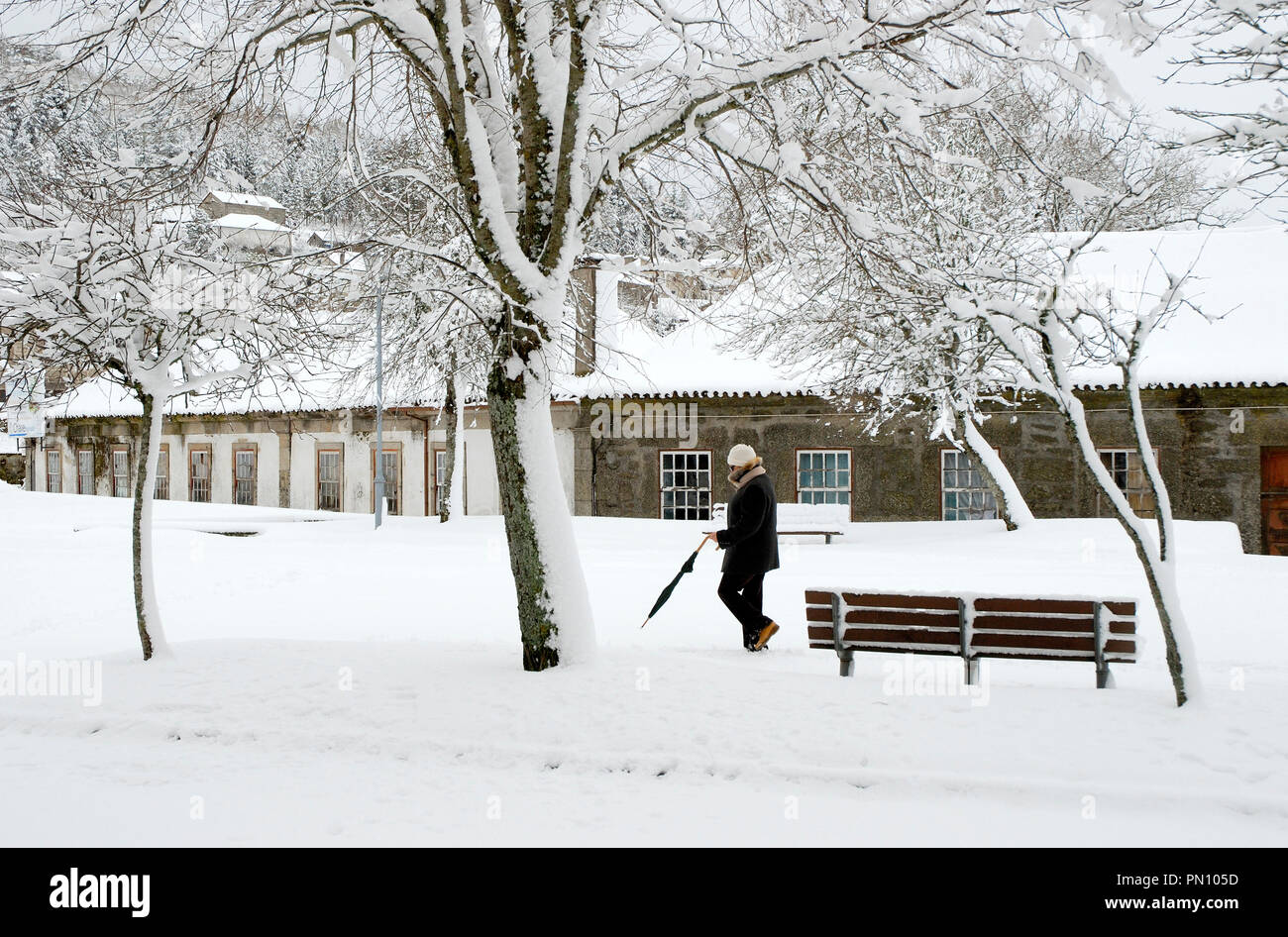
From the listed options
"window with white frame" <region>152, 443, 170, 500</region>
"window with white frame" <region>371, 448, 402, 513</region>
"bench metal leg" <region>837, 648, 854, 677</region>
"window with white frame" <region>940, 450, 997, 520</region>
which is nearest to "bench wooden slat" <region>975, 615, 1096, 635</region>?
"bench metal leg" <region>837, 648, 854, 677</region>

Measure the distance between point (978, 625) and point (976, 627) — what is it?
2 centimetres

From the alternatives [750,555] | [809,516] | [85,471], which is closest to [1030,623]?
[750,555]

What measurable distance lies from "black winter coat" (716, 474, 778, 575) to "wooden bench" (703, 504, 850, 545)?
9.24 meters

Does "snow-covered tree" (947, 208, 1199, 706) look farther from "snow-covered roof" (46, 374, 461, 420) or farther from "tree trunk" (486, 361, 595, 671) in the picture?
"snow-covered roof" (46, 374, 461, 420)

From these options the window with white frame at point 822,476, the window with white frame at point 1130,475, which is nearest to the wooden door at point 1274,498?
the window with white frame at point 1130,475

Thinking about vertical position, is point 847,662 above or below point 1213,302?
below

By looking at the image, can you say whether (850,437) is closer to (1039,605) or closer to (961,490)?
(961,490)

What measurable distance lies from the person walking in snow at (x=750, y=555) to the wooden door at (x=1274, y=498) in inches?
579

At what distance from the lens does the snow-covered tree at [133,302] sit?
8.52 meters

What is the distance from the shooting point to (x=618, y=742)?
6.66 m

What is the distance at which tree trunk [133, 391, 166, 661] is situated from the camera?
29.7ft

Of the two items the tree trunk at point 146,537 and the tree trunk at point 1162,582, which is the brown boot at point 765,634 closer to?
the tree trunk at point 1162,582

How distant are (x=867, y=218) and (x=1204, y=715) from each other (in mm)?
4428
